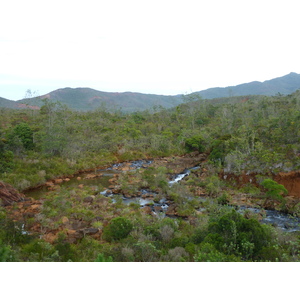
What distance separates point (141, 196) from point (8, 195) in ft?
23.4

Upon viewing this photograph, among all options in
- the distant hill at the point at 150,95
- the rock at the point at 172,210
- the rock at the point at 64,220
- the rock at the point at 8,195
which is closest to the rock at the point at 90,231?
the rock at the point at 64,220

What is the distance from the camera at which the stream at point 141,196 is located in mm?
10875

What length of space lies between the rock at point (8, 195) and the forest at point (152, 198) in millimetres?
243

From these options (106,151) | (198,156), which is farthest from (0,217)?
(198,156)

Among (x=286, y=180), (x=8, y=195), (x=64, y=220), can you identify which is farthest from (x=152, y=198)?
(x=286, y=180)

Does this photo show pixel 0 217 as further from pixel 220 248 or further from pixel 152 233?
pixel 220 248

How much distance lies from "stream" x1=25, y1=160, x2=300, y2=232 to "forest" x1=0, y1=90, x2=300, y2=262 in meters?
0.21

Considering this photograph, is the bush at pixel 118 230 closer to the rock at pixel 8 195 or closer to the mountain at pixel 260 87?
the rock at pixel 8 195

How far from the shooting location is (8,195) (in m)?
12.6

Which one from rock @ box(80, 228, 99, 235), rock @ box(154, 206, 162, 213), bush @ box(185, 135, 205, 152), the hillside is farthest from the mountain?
rock @ box(80, 228, 99, 235)

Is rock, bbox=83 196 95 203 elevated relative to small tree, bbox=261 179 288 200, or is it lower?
elevated

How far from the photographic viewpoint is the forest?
6.30m

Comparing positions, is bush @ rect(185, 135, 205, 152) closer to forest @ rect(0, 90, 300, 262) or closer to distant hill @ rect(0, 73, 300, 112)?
forest @ rect(0, 90, 300, 262)

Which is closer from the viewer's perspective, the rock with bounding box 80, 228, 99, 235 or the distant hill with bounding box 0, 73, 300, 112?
the rock with bounding box 80, 228, 99, 235
